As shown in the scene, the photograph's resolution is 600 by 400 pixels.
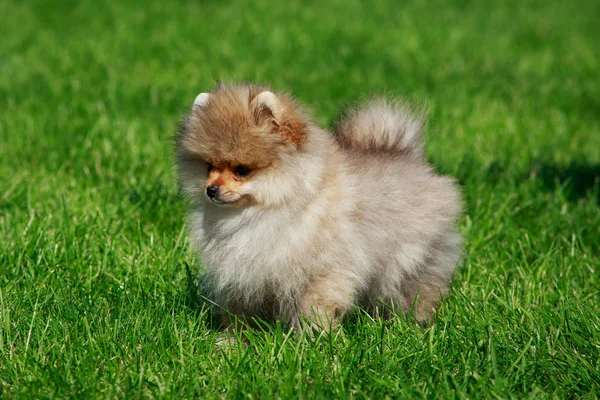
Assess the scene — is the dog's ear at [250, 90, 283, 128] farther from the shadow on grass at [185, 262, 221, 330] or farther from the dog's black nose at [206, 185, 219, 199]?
the shadow on grass at [185, 262, 221, 330]

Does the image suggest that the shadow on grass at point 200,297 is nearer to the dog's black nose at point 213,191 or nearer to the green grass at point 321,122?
the green grass at point 321,122

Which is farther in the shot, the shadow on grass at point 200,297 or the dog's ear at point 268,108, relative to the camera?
the shadow on grass at point 200,297

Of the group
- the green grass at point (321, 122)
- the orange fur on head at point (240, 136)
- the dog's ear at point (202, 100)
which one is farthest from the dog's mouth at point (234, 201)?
the green grass at point (321, 122)

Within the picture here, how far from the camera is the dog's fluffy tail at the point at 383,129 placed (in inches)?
150

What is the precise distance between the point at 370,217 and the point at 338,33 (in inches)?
224

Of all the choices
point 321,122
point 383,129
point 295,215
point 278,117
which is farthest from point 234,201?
point 321,122

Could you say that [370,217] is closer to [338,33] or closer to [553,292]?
[553,292]

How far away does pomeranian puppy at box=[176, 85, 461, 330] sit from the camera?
3197 mm

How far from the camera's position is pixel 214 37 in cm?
846

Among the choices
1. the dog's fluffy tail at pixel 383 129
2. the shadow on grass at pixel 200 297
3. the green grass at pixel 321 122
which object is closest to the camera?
the green grass at pixel 321 122

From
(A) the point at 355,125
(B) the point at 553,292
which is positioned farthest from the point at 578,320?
(A) the point at 355,125

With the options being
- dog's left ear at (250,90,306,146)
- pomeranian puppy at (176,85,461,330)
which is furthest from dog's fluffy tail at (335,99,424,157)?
dog's left ear at (250,90,306,146)

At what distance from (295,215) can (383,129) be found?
2.61ft

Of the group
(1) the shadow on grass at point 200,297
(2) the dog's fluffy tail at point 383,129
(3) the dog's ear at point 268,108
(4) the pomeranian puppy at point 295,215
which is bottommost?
(1) the shadow on grass at point 200,297
